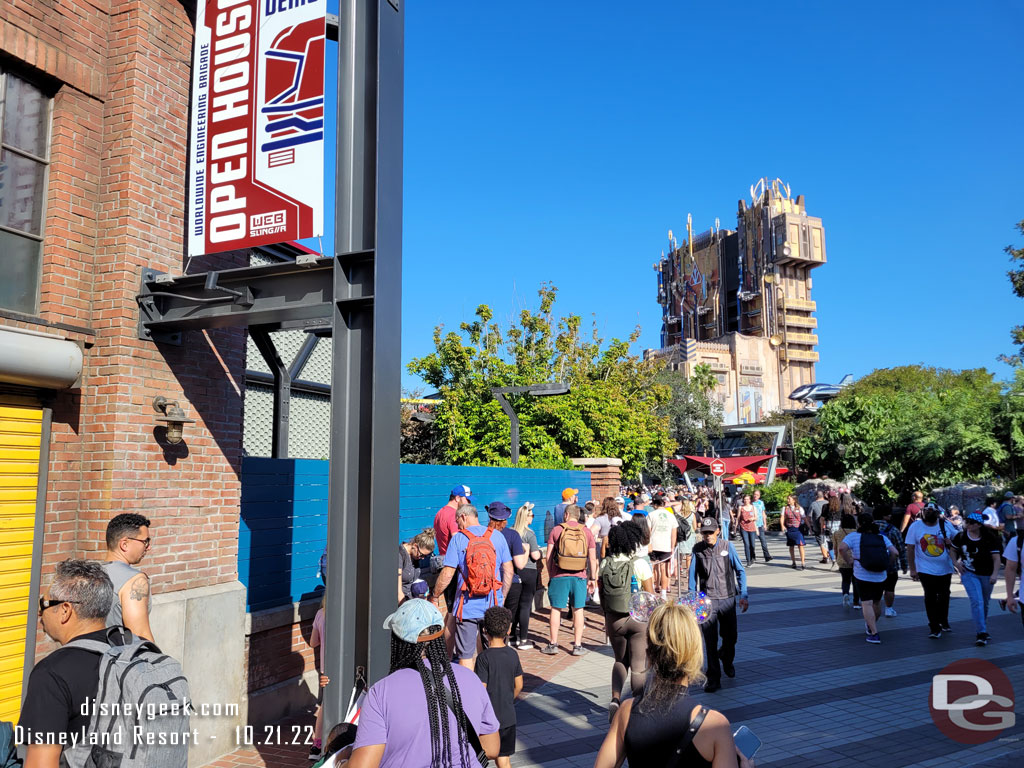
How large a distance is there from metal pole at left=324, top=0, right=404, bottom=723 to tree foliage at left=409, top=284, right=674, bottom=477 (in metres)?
14.6

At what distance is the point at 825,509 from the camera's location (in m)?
19.0

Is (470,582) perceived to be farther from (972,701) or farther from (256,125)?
(972,701)

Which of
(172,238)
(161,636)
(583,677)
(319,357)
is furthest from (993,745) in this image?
(319,357)

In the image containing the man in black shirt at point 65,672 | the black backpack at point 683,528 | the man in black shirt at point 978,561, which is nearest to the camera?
the man in black shirt at point 65,672

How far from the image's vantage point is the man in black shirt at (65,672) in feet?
8.63

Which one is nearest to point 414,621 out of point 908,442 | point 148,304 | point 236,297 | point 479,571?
point 236,297

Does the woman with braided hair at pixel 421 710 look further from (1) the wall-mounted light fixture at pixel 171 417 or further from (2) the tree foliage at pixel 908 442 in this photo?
(2) the tree foliage at pixel 908 442

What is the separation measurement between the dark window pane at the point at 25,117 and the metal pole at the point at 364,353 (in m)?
2.29

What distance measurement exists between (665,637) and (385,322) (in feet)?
9.35

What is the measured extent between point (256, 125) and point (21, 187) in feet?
5.61

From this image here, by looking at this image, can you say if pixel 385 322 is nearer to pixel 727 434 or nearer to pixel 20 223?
pixel 20 223

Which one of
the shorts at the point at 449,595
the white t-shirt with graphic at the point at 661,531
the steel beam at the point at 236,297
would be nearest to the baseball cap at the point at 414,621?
the steel beam at the point at 236,297

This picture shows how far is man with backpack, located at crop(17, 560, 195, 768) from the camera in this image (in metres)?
2.66

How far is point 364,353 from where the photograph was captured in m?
5.03
